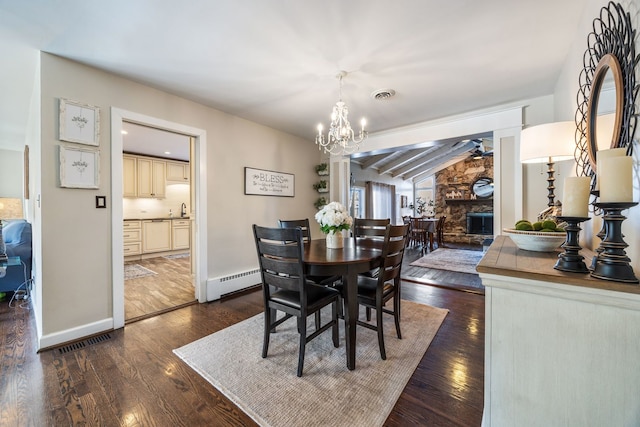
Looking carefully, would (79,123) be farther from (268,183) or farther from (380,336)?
(380,336)

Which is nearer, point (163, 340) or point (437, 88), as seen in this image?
point (163, 340)

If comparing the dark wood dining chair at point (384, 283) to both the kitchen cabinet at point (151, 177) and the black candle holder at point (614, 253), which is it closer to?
the black candle holder at point (614, 253)

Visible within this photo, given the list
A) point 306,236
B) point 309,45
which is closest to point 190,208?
point 306,236

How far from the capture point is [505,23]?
1682 millimetres

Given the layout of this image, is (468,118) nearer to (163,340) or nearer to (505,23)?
(505,23)

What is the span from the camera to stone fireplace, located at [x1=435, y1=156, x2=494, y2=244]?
8141 mm

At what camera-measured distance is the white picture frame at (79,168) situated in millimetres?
2041

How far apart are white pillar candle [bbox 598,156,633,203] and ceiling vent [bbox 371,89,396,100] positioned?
214 cm

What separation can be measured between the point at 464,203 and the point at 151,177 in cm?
928

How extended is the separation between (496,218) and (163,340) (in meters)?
3.66

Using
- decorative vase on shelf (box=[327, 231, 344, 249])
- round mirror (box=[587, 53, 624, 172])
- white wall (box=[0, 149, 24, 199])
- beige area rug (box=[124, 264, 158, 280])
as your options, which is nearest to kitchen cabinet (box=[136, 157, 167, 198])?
beige area rug (box=[124, 264, 158, 280])

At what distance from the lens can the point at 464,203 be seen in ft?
28.3

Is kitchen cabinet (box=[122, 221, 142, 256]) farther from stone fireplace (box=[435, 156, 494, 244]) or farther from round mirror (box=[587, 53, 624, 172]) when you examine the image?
stone fireplace (box=[435, 156, 494, 244])

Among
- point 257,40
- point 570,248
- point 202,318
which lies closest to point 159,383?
point 202,318
